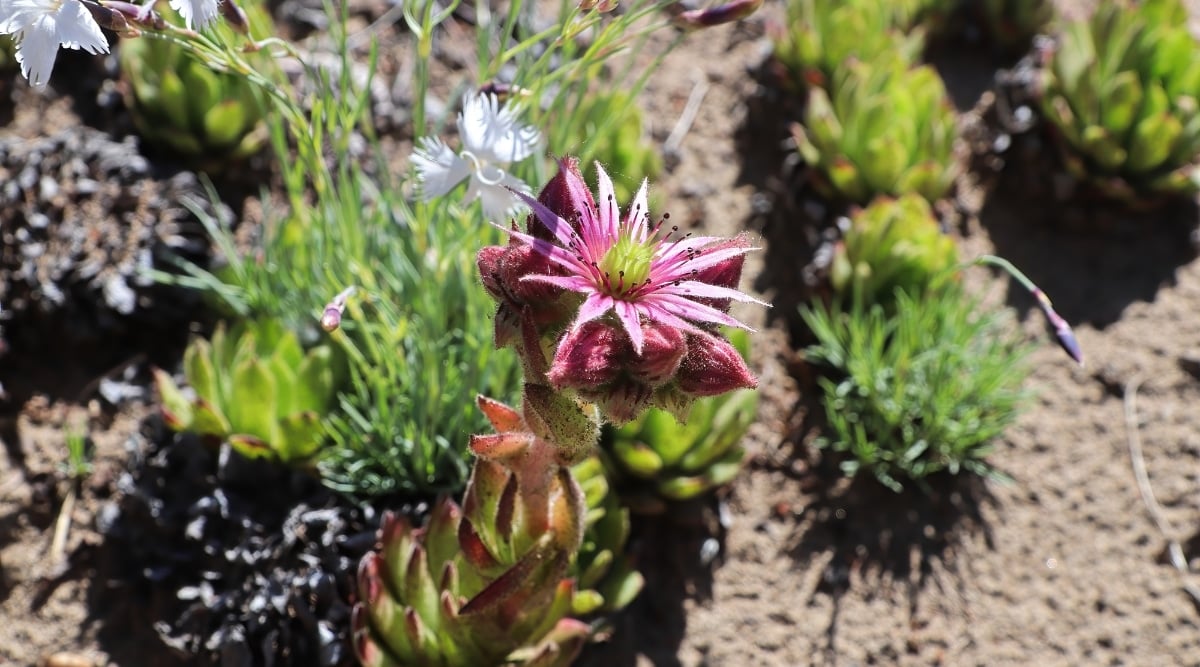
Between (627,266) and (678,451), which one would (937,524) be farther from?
(627,266)

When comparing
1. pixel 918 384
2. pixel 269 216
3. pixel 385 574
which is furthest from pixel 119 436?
pixel 918 384

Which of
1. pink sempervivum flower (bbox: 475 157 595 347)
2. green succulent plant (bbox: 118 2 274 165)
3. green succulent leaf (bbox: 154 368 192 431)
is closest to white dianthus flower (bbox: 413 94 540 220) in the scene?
pink sempervivum flower (bbox: 475 157 595 347)

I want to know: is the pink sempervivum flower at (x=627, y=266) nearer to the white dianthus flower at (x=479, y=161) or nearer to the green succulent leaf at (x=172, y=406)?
the white dianthus flower at (x=479, y=161)

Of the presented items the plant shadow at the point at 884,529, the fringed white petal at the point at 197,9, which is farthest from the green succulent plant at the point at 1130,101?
the fringed white petal at the point at 197,9

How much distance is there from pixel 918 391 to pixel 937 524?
353 mm

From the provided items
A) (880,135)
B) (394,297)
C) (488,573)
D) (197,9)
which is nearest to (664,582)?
(488,573)

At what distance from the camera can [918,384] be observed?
8.60ft

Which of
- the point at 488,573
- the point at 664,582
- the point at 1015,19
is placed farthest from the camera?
the point at 1015,19

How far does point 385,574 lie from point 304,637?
0.24 m

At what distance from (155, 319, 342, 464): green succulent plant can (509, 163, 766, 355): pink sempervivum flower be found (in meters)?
0.94

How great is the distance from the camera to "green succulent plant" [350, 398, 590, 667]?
1818 millimetres

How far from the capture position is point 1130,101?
305 cm

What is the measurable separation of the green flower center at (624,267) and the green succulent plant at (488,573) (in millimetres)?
360

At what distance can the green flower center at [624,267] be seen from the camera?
1462mm
